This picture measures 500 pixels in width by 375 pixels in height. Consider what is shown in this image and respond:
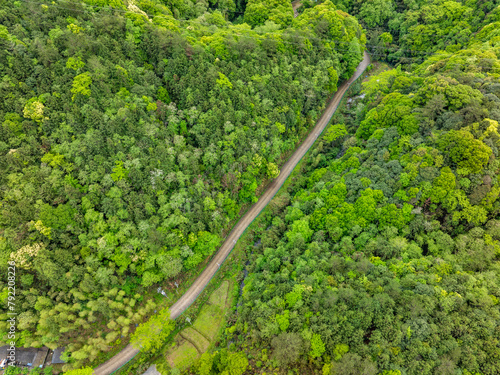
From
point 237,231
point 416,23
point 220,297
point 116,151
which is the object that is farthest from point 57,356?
point 416,23

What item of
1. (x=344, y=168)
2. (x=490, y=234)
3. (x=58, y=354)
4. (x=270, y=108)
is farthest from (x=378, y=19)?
(x=58, y=354)

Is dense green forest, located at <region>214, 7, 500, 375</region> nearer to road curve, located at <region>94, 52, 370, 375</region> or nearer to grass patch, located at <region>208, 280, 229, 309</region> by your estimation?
grass patch, located at <region>208, 280, 229, 309</region>

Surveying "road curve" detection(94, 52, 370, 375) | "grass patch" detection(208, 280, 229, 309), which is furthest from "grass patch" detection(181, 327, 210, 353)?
"grass patch" detection(208, 280, 229, 309)

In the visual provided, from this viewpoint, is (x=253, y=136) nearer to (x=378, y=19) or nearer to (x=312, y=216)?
(x=312, y=216)

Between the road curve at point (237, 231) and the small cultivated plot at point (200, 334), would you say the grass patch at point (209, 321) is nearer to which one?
the small cultivated plot at point (200, 334)

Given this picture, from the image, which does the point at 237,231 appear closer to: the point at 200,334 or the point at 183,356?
the point at 200,334

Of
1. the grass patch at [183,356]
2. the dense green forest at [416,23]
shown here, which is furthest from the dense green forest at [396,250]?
the dense green forest at [416,23]
